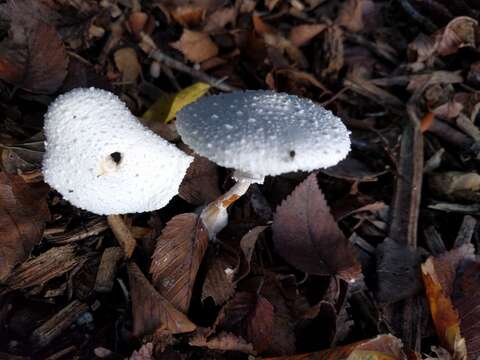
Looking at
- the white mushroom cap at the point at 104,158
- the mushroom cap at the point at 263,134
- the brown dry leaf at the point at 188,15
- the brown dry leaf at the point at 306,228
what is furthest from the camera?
the brown dry leaf at the point at 188,15

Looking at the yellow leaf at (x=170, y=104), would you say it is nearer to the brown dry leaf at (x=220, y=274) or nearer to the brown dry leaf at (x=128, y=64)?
the brown dry leaf at (x=128, y=64)

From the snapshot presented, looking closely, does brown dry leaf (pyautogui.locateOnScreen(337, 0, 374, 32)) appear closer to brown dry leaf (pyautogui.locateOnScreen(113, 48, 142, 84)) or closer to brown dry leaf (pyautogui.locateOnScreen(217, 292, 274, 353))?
brown dry leaf (pyautogui.locateOnScreen(113, 48, 142, 84))

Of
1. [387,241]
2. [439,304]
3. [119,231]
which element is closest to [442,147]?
[387,241]

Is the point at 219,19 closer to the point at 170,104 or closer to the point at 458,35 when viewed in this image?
the point at 170,104

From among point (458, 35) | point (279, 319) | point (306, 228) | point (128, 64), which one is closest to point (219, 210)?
point (306, 228)

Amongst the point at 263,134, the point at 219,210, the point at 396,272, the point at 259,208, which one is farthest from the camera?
the point at 259,208

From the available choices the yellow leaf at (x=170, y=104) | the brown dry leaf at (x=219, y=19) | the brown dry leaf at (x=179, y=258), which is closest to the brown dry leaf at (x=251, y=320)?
the brown dry leaf at (x=179, y=258)
